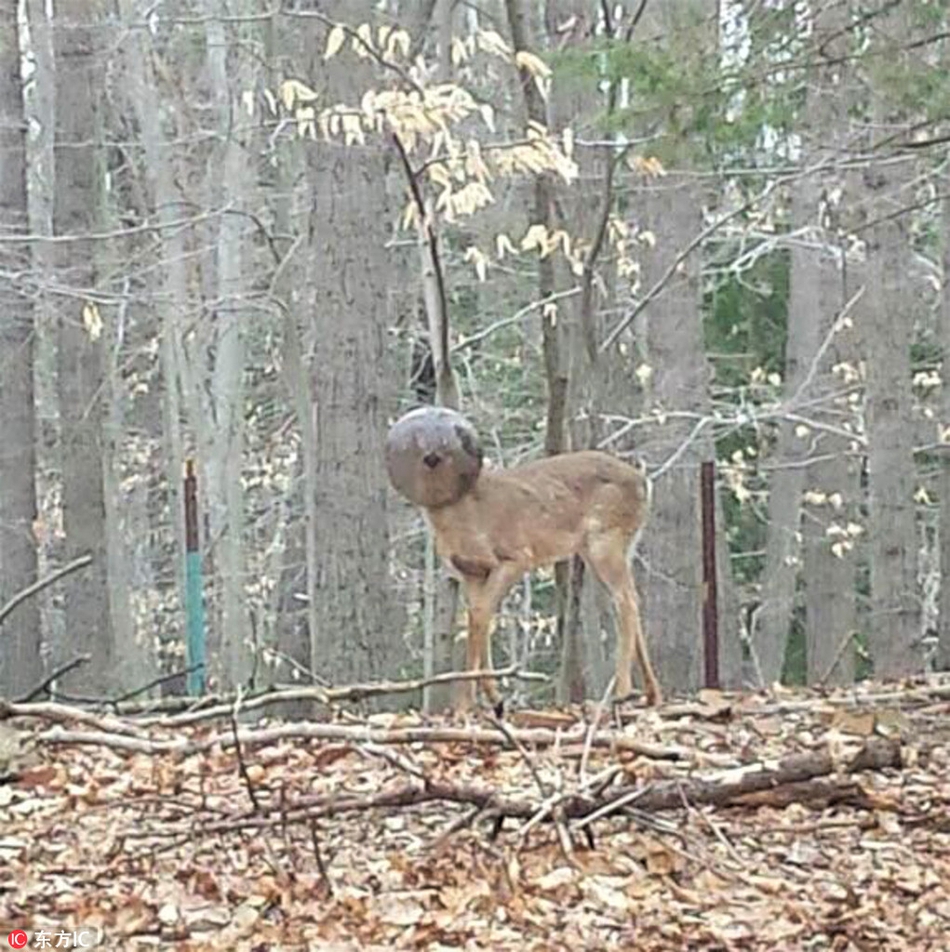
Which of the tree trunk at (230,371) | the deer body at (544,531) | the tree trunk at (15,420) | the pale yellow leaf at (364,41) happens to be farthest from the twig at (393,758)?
the tree trunk at (230,371)

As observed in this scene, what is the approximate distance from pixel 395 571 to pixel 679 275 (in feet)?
17.4

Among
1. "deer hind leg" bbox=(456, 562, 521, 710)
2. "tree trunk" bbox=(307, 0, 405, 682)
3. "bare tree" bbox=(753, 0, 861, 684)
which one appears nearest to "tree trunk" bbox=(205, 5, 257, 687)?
"bare tree" bbox=(753, 0, 861, 684)

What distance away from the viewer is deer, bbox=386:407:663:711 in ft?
24.0

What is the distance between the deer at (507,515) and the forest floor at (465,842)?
1361 mm

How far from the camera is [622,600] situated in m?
7.98

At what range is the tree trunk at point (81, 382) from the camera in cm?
1597

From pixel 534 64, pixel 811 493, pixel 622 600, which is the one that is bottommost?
pixel 811 493

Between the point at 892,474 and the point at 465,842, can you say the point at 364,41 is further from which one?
the point at 892,474

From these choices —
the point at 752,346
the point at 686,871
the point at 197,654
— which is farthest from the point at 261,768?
the point at 752,346

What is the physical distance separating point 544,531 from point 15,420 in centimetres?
820

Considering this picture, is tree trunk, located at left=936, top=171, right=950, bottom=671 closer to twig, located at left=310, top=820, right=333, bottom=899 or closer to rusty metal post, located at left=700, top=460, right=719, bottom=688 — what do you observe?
rusty metal post, located at left=700, top=460, right=719, bottom=688

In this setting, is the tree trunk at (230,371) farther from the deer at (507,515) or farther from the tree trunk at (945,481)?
the deer at (507,515)

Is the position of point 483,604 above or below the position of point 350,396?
below

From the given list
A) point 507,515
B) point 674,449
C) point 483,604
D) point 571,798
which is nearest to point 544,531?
point 507,515
